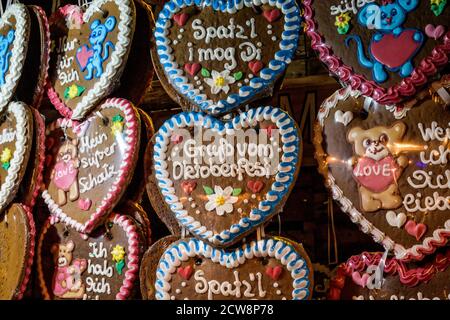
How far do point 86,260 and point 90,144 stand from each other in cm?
42

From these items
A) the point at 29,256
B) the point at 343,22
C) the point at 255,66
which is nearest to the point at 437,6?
the point at 343,22

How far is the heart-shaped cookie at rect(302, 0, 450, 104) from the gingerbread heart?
1.19m

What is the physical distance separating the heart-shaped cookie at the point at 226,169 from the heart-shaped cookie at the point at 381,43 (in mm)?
249

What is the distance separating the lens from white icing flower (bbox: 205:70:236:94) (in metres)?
1.61

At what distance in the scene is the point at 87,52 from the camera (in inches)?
75.4

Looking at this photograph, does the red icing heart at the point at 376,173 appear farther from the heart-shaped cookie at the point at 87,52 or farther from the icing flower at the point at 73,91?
the icing flower at the point at 73,91

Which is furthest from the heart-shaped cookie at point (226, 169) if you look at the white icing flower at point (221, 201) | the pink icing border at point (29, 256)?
the pink icing border at point (29, 256)

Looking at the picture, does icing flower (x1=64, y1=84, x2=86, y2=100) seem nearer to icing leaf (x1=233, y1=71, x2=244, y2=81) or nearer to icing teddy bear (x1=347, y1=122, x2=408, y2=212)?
icing leaf (x1=233, y1=71, x2=244, y2=81)

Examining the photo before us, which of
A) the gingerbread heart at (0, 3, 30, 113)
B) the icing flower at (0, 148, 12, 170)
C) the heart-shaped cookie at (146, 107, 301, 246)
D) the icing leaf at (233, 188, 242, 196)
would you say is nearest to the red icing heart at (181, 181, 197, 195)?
the heart-shaped cookie at (146, 107, 301, 246)

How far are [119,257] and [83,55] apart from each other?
30.9 inches

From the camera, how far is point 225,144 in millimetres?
1600

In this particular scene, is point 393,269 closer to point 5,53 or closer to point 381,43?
point 381,43
